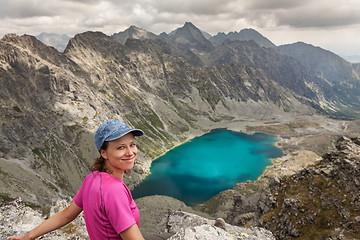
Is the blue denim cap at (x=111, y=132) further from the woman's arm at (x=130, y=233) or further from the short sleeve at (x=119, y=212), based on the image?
the woman's arm at (x=130, y=233)

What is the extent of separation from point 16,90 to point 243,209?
15021 cm

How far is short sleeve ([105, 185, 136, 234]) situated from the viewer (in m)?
3.86

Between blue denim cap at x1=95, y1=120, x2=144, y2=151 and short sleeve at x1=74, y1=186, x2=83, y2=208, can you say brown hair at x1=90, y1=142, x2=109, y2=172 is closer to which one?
blue denim cap at x1=95, y1=120, x2=144, y2=151

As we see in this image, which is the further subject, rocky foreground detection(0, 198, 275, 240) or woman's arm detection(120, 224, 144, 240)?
rocky foreground detection(0, 198, 275, 240)

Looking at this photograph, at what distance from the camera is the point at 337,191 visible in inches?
1313

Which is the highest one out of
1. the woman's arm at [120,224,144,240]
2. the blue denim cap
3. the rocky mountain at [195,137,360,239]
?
the blue denim cap

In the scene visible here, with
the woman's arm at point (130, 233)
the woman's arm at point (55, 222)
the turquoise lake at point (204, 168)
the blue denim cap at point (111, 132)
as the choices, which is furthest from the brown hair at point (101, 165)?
the turquoise lake at point (204, 168)

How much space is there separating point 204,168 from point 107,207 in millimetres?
137410

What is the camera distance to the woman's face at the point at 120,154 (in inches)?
182

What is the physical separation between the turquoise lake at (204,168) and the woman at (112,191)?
99.2 meters

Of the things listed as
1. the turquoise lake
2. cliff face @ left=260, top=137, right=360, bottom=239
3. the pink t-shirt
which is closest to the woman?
the pink t-shirt

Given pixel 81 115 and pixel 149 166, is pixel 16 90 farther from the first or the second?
pixel 149 166

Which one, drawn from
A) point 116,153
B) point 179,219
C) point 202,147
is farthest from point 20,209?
point 202,147

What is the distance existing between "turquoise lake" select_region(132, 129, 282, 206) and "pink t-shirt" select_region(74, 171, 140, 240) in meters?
99.2
